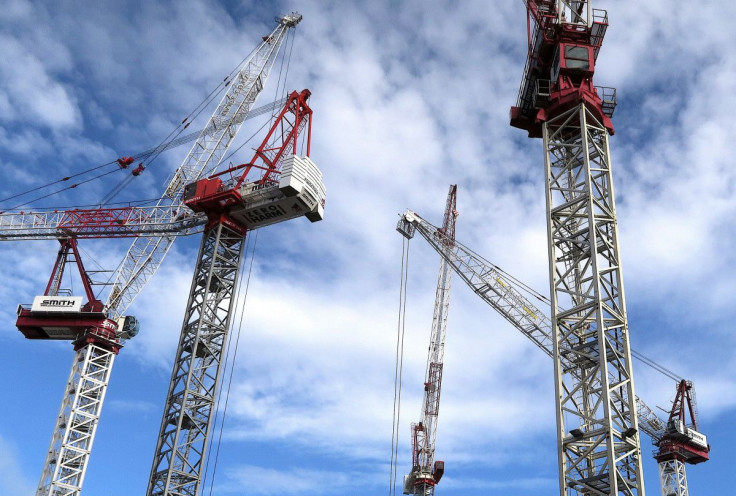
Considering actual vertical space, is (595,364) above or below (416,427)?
below

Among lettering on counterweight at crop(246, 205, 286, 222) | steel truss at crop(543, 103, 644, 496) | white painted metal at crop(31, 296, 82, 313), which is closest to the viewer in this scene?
steel truss at crop(543, 103, 644, 496)

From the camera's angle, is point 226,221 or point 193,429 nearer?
point 193,429

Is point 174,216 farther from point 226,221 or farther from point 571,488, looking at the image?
point 571,488

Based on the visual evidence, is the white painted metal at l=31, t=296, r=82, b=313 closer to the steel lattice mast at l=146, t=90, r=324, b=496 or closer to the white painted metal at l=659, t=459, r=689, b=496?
the steel lattice mast at l=146, t=90, r=324, b=496

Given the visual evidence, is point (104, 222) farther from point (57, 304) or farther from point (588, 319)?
point (588, 319)

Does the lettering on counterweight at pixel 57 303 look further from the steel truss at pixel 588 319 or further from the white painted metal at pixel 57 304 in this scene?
the steel truss at pixel 588 319

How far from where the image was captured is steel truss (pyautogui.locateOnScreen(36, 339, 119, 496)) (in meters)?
70.8

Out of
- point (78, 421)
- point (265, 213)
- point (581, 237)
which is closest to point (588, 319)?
point (581, 237)

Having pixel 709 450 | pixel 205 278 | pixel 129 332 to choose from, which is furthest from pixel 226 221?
pixel 709 450

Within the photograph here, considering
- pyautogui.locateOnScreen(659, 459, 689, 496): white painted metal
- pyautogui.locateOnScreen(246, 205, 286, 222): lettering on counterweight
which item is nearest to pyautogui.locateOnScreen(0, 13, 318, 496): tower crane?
pyautogui.locateOnScreen(246, 205, 286, 222): lettering on counterweight

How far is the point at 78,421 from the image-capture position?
7325 cm

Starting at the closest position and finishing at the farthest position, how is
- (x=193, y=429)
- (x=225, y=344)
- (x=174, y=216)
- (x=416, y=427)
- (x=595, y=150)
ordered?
1. (x=595, y=150)
2. (x=193, y=429)
3. (x=225, y=344)
4. (x=174, y=216)
5. (x=416, y=427)

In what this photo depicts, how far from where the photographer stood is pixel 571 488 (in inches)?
1230

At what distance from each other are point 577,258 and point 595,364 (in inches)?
197
